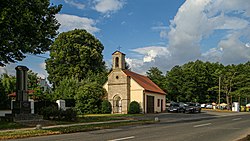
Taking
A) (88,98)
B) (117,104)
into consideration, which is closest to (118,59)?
(117,104)

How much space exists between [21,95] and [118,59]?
2384cm

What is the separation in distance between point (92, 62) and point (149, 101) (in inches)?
782

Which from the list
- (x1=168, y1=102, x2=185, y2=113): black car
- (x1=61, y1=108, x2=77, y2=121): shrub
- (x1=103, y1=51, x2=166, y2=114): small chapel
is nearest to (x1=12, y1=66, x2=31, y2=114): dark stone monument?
(x1=61, y1=108, x2=77, y2=121): shrub

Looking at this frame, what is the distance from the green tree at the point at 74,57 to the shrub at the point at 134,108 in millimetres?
18857

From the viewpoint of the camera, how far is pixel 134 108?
45406mm

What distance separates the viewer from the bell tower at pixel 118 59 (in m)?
48.1

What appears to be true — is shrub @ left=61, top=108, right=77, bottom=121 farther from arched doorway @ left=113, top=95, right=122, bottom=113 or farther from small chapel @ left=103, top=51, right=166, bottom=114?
arched doorway @ left=113, top=95, right=122, bottom=113

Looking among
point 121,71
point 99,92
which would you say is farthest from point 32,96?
point 121,71

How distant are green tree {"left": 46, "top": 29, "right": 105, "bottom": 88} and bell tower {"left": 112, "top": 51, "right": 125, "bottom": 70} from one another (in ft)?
49.9

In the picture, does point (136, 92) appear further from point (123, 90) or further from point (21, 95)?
point (21, 95)

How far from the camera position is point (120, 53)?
1892 inches

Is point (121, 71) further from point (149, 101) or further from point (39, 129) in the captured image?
point (39, 129)

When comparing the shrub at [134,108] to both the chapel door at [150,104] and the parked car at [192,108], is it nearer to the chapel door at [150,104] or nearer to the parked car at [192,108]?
the chapel door at [150,104]

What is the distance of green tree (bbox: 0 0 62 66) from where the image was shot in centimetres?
2047
